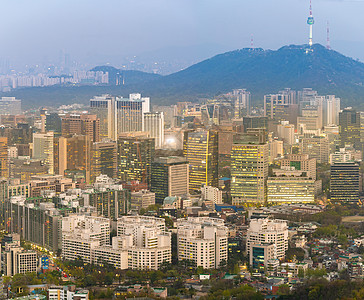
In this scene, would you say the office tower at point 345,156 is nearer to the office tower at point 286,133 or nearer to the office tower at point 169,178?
the office tower at point 286,133

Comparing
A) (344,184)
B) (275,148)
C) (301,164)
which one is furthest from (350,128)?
(344,184)

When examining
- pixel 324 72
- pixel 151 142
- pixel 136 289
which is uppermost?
pixel 324 72

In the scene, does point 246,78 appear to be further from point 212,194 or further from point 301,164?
point 212,194

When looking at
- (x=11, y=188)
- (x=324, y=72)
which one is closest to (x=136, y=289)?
(x=11, y=188)

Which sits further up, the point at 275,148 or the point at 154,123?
the point at 154,123

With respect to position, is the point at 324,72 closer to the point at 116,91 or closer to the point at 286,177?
the point at 116,91

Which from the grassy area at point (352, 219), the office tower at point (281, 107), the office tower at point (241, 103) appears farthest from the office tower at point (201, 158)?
the office tower at point (281, 107)
